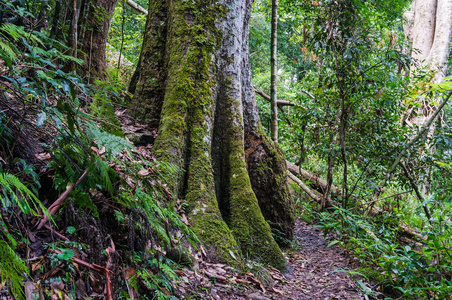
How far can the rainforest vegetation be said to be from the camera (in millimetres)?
1509

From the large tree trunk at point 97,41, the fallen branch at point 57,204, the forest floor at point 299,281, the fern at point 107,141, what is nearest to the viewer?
the fallen branch at point 57,204

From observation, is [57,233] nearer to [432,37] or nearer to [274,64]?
[274,64]

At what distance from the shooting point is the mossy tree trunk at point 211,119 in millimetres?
3055

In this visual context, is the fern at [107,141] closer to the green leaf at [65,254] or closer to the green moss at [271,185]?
the green leaf at [65,254]

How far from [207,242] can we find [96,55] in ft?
15.1

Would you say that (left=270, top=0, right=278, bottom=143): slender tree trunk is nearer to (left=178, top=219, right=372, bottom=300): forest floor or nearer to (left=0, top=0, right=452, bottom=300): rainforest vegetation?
(left=0, top=0, right=452, bottom=300): rainforest vegetation

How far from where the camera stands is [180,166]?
10.0ft

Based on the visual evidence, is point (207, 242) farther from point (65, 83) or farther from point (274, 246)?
point (65, 83)

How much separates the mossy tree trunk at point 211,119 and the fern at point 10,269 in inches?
68.0

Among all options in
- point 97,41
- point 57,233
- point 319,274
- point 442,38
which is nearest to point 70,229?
point 57,233

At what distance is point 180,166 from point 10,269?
6.71ft

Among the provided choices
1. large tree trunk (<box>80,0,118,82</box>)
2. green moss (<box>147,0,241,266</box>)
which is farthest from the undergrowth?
large tree trunk (<box>80,0,118,82</box>)

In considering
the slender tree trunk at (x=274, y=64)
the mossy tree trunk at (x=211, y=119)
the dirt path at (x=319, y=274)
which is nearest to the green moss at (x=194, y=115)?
the mossy tree trunk at (x=211, y=119)

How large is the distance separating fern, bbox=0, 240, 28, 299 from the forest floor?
3.39 feet
